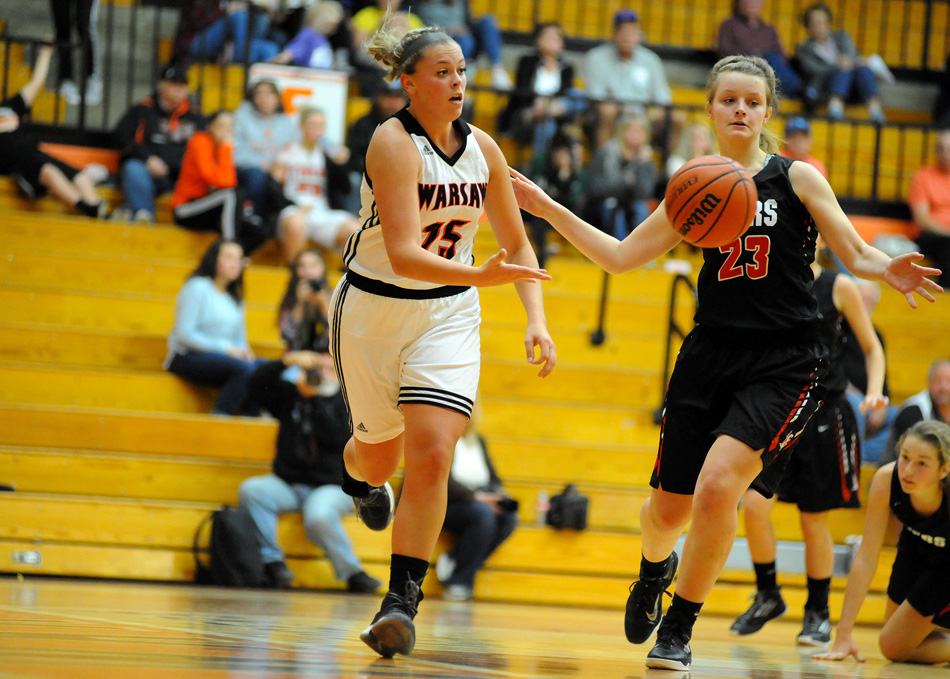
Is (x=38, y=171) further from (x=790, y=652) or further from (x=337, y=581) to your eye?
(x=790, y=652)

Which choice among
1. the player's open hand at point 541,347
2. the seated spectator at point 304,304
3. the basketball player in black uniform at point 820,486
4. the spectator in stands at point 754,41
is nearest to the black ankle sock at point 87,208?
the seated spectator at point 304,304

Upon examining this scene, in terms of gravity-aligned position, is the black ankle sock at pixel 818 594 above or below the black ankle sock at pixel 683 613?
below

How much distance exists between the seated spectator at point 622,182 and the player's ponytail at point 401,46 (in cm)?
626

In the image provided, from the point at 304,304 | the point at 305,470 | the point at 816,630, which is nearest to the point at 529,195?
the point at 816,630

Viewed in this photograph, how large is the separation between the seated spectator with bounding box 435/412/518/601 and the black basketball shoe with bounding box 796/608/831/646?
187 centimetres

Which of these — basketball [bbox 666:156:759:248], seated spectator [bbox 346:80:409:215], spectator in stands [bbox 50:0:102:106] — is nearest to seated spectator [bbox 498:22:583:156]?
seated spectator [bbox 346:80:409:215]

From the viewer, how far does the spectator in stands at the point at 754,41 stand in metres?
12.6

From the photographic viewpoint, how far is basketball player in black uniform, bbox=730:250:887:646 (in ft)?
18.8

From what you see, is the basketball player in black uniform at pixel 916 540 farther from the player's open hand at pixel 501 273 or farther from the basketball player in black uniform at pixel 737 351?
the player's open hand at pixel 501 273

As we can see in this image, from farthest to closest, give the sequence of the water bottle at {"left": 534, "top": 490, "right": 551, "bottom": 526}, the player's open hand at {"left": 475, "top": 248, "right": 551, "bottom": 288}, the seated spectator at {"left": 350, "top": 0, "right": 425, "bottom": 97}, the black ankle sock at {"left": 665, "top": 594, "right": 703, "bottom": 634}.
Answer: the seated spectator at {"left": 350, "top": 0, "right": 425, "bottom": 97} → the water bottle at {"left": 534, "top": 490, "right": 551, "bottom": 526} → the black ankle sock at {"left": 665, "top": 594, "right": 703, "bottom": 634} → the player's open hand at {"left": 475, "top": 248, "right": 551, "bottom": 288}

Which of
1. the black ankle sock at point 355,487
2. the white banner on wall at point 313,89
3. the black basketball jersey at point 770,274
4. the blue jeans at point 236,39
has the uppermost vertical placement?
the blue jeans at point 236,39

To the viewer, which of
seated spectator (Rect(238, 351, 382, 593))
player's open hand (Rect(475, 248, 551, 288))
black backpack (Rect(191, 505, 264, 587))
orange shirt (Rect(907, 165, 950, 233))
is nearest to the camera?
player's open hand (Rect(475, 248, 551, 288))

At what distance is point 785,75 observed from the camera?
12633mm

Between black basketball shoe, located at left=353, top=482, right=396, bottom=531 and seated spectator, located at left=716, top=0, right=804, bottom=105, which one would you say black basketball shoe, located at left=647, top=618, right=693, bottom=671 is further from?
seated spectator, located at left=716, top=0, right=804, bottom=105
